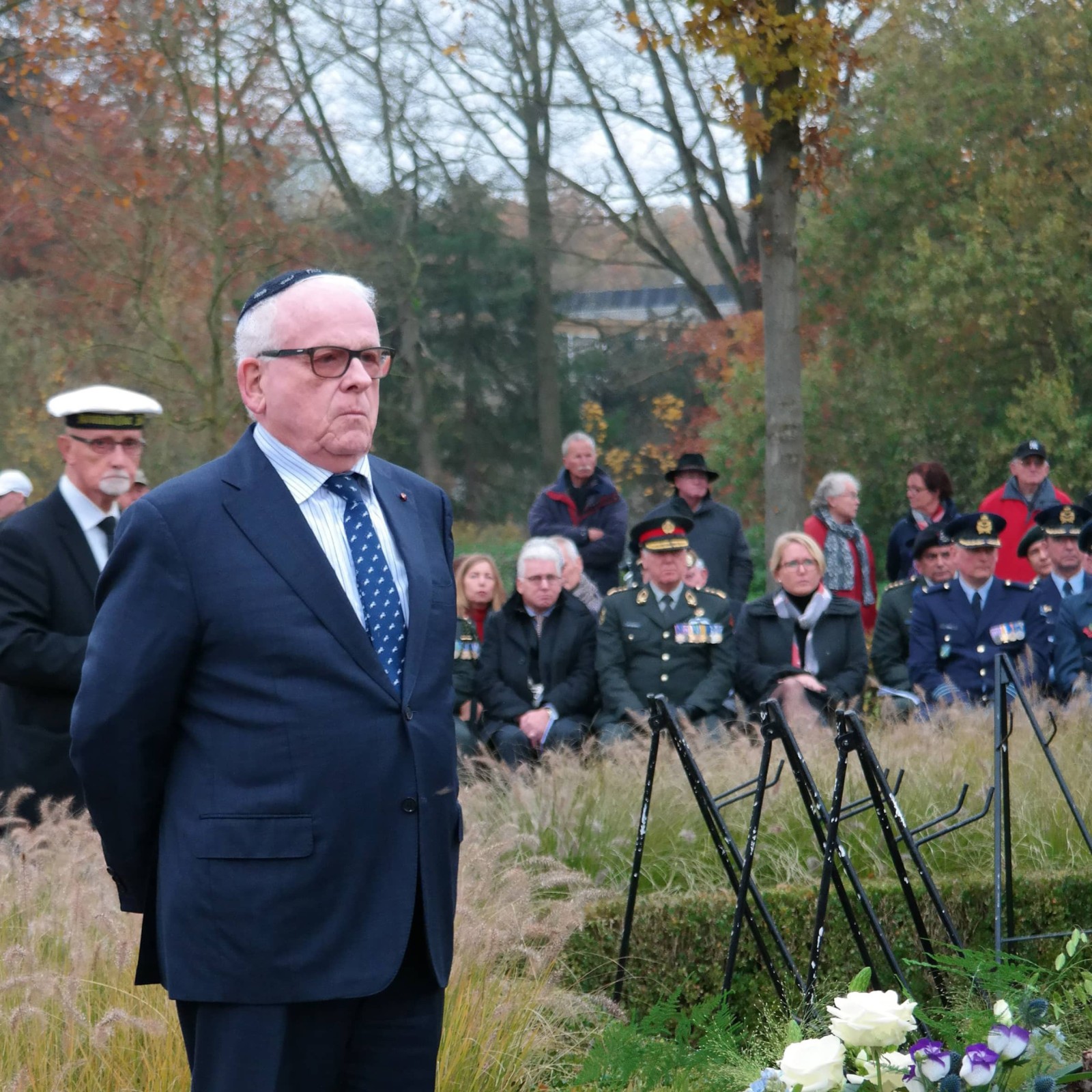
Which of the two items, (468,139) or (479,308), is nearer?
(468,139)

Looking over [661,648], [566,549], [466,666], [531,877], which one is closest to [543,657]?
[466,666]

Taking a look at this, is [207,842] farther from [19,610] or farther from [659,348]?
[659,348]

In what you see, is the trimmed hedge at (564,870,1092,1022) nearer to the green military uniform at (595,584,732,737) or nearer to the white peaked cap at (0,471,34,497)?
the green military uniform at (595,584,732,737)

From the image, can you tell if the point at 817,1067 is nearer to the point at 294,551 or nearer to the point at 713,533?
the point at 294,551

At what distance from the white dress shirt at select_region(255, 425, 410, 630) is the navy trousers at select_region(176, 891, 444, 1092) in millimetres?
552

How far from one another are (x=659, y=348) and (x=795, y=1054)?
86.1 ft

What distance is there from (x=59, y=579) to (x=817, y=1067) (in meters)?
3.27

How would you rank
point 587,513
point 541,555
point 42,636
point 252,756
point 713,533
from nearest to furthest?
point 252,756
point 42,636
point 541,555
point 713,533
point 587,513

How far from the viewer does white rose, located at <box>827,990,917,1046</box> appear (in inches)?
107

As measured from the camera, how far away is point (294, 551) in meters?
2.66

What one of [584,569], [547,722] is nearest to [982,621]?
[547,722]

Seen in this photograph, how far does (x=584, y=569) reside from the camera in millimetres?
11156

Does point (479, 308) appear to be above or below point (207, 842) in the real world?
above

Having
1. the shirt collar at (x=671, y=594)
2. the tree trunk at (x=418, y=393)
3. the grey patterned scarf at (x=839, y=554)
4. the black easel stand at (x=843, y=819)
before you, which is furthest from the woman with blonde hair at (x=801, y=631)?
the tree trunk at (x=418, y=393)
